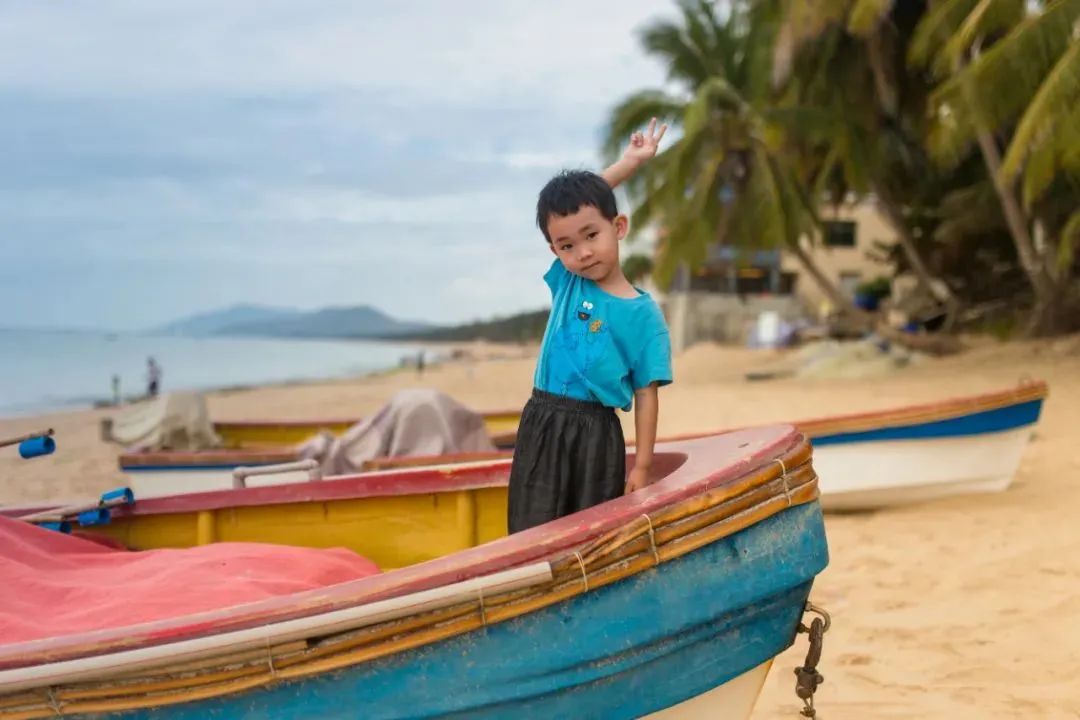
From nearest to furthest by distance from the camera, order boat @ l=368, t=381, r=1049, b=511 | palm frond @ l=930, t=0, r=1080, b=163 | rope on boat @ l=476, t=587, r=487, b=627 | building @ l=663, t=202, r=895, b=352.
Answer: rope on boat @ l=476, t=587, r=487, b=627 < boat @ l=368, t=381, r=1049, b=511 < palm frond @ l=930, t=0, r=1080, b=163 < building @ l=663, t=202, r=895, b=352

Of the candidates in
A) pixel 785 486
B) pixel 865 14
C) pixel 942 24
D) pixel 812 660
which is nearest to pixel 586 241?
pixel 785 486

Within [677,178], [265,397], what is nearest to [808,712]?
[677,178]

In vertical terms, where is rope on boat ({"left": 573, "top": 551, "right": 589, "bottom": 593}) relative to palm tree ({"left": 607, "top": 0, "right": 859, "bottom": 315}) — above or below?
below

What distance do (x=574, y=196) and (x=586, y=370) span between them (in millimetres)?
431

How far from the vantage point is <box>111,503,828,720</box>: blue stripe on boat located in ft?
6.61

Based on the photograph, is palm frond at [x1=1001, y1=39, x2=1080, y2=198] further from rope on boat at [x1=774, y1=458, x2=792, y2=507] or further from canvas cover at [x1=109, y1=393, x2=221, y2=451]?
rope on boat at [x1=774, y1=458, x2=792, y2=507]

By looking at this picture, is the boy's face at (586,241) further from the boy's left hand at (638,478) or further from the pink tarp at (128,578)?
the pink tarp at (128,578)

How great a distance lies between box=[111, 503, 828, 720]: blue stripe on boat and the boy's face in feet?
2.46

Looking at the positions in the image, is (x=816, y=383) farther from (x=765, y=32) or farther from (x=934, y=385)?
(x=765, y=32)

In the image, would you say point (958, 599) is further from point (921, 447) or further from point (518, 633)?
point (518, 633)

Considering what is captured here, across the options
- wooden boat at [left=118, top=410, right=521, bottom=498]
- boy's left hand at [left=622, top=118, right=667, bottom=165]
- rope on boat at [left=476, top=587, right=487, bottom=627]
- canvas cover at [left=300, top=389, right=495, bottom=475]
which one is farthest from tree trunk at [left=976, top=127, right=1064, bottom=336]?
rope on boat at [left=476, top=587, right=487, bottom=627]

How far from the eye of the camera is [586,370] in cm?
253

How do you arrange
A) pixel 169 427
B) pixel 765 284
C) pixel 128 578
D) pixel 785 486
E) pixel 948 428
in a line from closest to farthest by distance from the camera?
pixel 785 486
pixel 128 578
pixel 948 428
pixel 169 427
pixel 765 284

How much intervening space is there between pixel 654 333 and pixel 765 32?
1719cm
